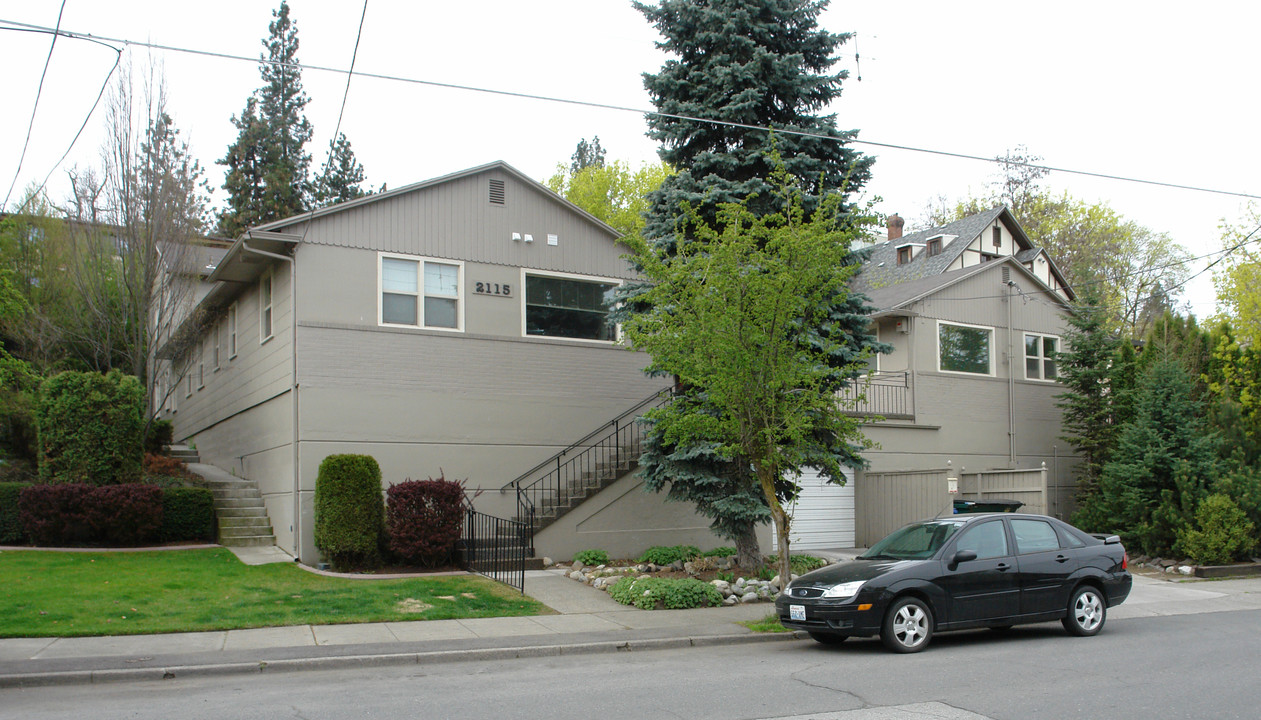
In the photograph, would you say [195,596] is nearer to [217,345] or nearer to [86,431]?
[86,431]

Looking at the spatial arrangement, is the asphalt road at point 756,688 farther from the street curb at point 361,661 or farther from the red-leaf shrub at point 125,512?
the red-leaf shrub at point 125,512

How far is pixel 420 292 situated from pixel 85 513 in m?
6.56

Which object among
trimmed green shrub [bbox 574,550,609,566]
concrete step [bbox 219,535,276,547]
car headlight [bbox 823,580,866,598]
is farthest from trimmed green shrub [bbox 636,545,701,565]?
concrete step [bbox 219,535,276,547]

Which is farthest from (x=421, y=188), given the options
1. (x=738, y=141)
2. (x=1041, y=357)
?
(x=1041, y=357)

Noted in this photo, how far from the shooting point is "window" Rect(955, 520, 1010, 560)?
34.6 ft

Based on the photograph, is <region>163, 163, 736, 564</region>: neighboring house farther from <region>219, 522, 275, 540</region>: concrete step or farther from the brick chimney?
the brick chimney

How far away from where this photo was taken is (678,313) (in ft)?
39.6

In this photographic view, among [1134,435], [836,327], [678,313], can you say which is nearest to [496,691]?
[678,313]

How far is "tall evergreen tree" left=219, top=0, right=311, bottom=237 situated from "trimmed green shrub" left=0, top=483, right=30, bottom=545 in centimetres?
2634

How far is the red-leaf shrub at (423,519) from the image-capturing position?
48.1 feet

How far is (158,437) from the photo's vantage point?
846 inches

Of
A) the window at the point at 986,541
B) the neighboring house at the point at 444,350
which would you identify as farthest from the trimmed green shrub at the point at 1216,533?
the window at the point at 986,541

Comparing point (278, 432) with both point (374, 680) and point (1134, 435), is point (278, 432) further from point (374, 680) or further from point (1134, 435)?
point (1134, 435)

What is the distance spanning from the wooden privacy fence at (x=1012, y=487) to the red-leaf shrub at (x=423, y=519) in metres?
11.3
